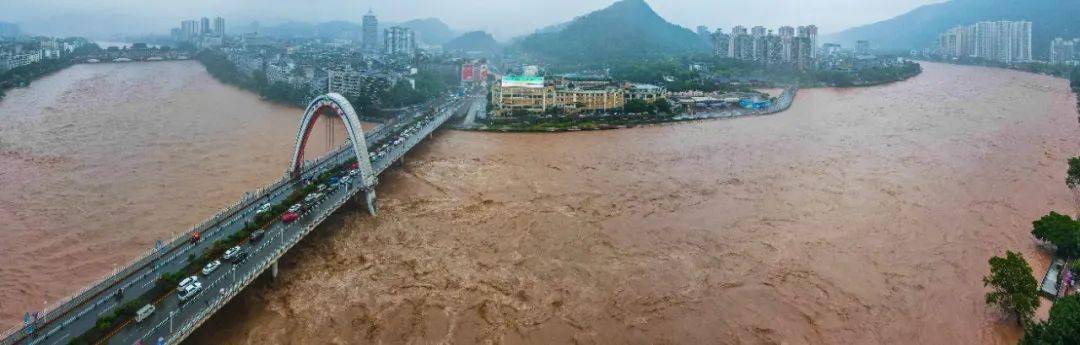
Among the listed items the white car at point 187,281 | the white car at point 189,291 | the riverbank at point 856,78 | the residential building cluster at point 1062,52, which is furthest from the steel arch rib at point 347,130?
the residential building cluster at point 1062,52

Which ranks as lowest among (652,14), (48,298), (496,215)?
(48,298)

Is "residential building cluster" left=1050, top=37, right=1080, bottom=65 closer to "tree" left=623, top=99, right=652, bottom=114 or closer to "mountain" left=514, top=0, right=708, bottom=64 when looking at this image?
"mountain" left=514, top=0, right=708, bottom=64

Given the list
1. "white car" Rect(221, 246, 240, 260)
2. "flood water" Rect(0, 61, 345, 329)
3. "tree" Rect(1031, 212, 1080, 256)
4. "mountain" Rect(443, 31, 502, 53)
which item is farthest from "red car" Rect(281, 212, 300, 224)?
"mountain" Rect(443, 31, 502, 53)

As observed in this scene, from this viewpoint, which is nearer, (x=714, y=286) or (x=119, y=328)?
(x=119, y=328)

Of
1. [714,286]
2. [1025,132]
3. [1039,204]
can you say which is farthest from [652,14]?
[714,286]

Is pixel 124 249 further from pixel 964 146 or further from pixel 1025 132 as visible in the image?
pixel 1025 132

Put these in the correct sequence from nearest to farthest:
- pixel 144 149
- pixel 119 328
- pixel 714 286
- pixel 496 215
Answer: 1. pixel 119 328
2. pixel 714 286
3. pixel 496 215
4. pixel 144 149

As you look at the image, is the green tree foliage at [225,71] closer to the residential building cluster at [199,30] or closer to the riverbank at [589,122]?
the riverbank at [589,122]

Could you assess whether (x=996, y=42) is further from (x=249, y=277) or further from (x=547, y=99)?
(x=249, y=277)
